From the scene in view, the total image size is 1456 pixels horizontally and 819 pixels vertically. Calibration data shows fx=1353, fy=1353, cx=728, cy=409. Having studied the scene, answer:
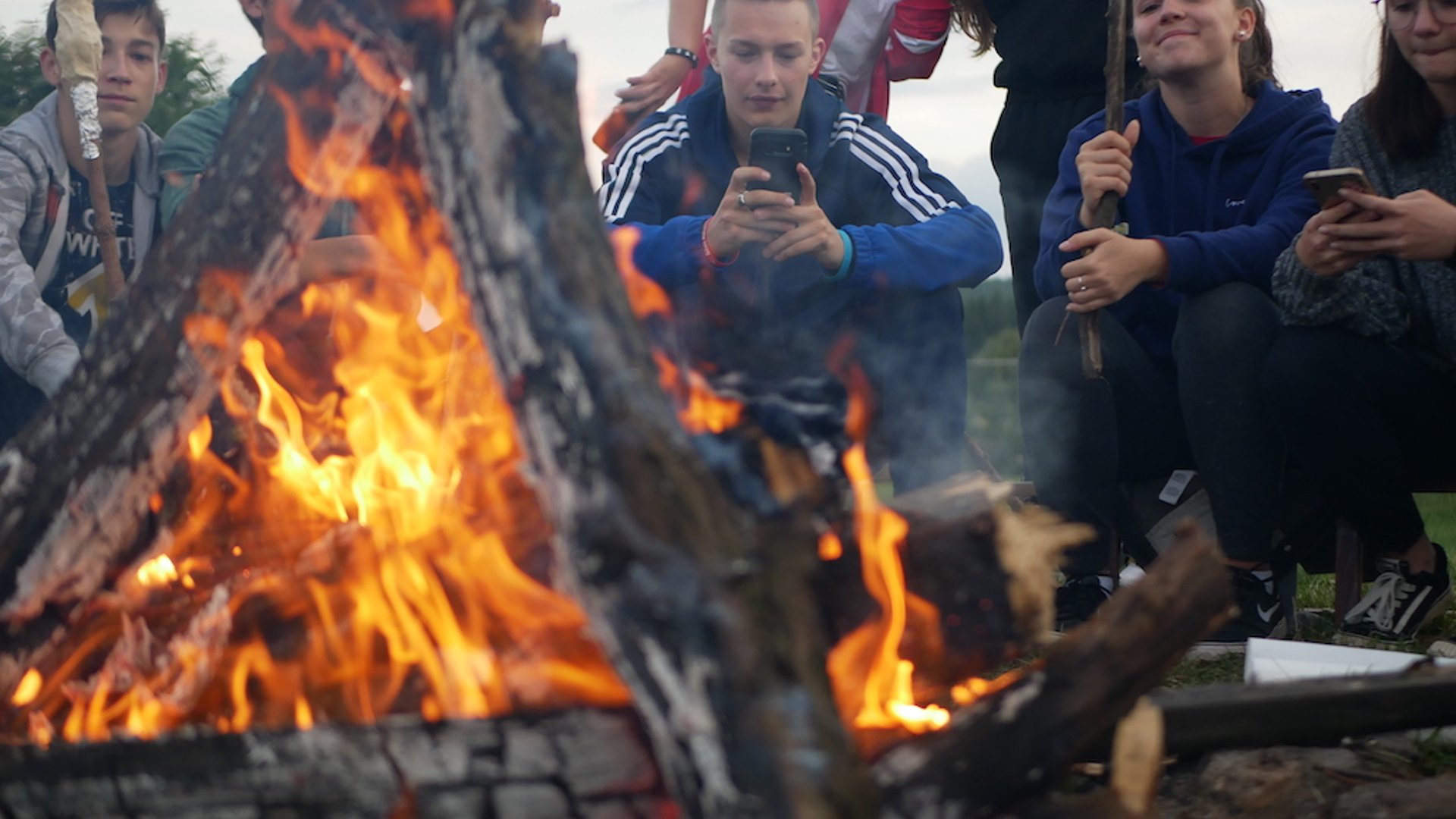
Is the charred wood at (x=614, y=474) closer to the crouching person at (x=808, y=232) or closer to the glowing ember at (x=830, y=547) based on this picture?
the glowing ember at (x=830, y=547)

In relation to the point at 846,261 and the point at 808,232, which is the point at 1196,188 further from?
the point at 808,232

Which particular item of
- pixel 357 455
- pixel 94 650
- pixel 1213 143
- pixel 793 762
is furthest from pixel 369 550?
pixel 1213 143

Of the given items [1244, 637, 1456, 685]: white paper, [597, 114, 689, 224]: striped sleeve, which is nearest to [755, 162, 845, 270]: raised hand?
[597, 114, 689, 224]: striped sleeve

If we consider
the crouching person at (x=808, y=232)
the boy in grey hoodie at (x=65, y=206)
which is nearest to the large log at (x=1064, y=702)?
the crouching person at (x=808, y=232)

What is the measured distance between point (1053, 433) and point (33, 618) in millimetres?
3088

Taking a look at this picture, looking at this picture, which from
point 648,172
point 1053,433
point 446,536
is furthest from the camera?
point 648,172

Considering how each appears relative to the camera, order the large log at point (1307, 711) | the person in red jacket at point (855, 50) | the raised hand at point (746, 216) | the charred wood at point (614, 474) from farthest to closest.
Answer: the person in red jacket at point (855, 50) < the raised hand at point (746, 216) < the large log at point (1307, 711) < the charred wood at point (614, 474)

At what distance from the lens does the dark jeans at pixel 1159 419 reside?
164 inches

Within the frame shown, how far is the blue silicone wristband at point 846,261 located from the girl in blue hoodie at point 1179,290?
0.65m

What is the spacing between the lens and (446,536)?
2.47m

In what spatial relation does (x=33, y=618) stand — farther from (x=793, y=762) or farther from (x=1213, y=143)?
(x=1213, y=143)

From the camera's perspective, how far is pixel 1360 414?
13.5 feet

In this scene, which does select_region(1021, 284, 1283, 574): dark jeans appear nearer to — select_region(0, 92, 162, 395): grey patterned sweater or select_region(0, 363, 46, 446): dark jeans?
select_region(0, 92, 162, 395): grey patterned sweater

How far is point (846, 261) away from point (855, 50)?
4.89 feet
